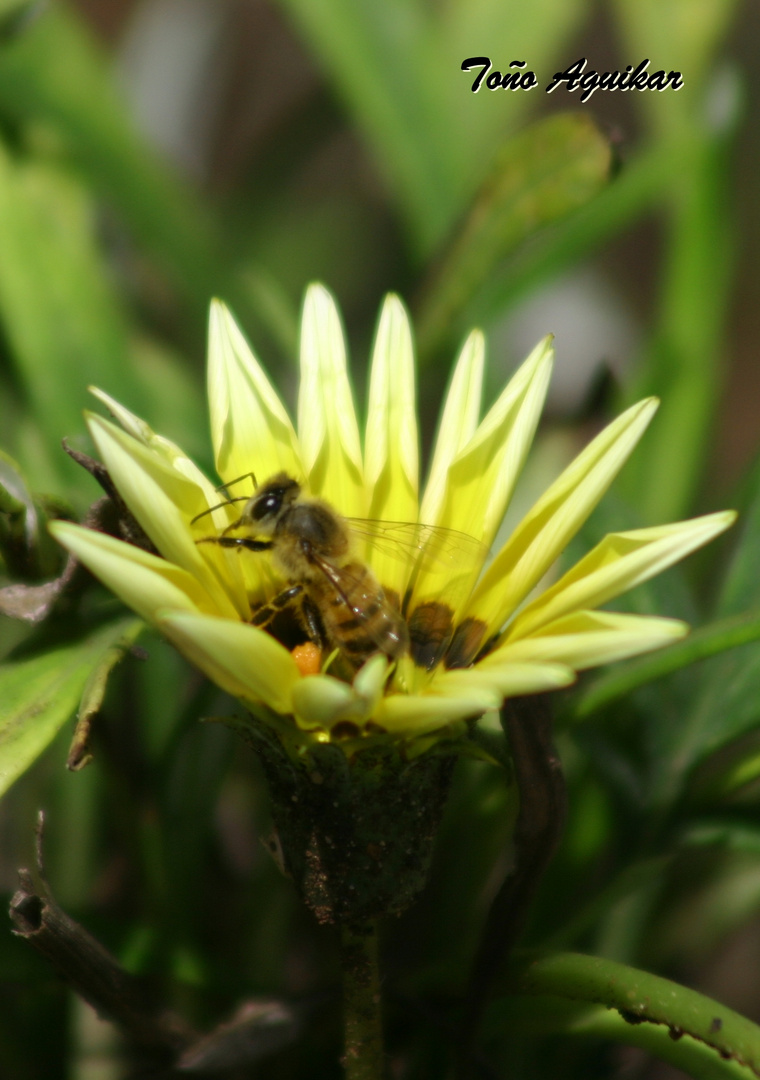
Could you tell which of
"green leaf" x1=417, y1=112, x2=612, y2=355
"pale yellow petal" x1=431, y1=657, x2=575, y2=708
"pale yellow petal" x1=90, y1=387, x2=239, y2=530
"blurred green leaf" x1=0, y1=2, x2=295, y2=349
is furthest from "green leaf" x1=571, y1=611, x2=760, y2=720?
"blurred green leaf" x1=0, y1=2, x2=295, y2=349

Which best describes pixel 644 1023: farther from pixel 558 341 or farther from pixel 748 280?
pixel 748 280

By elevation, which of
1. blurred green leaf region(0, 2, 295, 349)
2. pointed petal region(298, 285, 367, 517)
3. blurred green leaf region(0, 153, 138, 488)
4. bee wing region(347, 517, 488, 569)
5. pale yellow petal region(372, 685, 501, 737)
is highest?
blurred green leaf region(0, 2, 295, 349)

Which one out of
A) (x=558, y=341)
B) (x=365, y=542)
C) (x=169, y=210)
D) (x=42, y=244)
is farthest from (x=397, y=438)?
(x=558, y=341)

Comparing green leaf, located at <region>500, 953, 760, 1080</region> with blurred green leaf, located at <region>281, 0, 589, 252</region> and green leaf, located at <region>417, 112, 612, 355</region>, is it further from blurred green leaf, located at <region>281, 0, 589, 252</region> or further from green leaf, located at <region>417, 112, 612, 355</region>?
blurred green leaf, located at <region>281, 0, 589, 252</region>

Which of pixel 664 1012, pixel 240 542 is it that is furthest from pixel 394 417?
pixel 664 1012

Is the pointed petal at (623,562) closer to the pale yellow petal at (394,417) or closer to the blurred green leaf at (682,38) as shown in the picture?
the pale yellow petal at (394,417)

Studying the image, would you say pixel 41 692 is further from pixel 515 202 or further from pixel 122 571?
pixel 515 202
